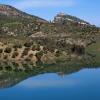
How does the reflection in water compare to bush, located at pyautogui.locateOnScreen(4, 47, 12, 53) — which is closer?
the reflection in water

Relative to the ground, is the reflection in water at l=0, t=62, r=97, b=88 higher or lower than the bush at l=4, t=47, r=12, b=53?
lower

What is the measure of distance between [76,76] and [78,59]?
79.6 feet

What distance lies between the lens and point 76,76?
52656 mm

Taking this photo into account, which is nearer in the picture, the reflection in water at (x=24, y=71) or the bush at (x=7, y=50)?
→ the reflection in water at (x=24, y=71)

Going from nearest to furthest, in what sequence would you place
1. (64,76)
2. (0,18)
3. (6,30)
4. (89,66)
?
(64,76) < (89,66) < (6,30) < (0,18)

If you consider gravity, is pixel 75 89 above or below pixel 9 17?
below

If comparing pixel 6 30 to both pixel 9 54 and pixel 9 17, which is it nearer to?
pixel 9 17

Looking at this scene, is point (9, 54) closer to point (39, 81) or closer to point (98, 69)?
point (98, 69)

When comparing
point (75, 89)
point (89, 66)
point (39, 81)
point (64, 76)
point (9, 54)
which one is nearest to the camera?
point (75, 89)

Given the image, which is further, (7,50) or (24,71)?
(7,50)

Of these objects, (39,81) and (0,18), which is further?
(0,18)

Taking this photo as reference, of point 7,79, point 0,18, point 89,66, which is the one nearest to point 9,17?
point 0,18

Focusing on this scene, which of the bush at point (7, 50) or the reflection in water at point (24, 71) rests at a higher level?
the bush at point (7, 50)

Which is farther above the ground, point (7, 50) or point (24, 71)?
point (7, 50)
